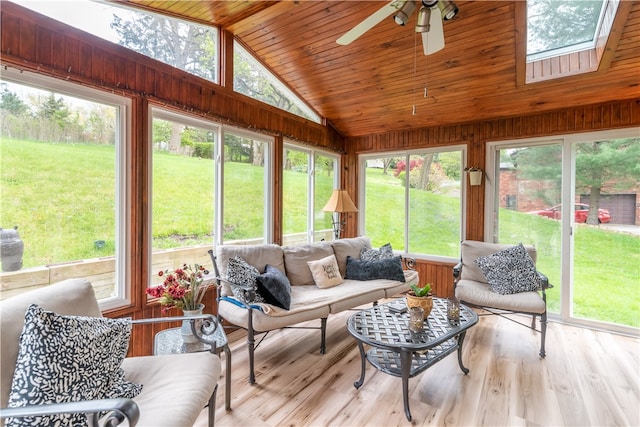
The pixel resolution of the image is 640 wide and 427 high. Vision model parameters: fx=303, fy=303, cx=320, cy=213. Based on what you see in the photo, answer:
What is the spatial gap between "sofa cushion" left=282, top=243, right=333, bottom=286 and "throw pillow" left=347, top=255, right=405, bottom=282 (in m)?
0.43

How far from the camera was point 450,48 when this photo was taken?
2.96 metres

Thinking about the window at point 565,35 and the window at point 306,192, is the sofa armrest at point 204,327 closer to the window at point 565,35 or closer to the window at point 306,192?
the window at point 306,192

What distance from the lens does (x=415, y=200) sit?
4.64 metres

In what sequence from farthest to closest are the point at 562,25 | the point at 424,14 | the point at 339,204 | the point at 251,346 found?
1. the point at 339,204
2. the point at 562,25
3. the point at 251,346
4. the point at 424,14

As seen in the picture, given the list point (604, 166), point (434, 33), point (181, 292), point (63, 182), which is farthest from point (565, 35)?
point (63, 182)

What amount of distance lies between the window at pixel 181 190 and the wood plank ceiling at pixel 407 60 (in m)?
1.01

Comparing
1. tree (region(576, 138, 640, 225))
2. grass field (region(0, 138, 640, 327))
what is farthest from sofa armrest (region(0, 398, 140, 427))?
tree (region(576, 138, 640, 225))

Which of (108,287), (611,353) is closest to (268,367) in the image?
(108,287)

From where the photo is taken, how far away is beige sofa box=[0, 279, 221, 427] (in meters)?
1.05

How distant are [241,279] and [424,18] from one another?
230cm

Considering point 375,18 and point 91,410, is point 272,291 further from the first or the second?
point 375,18

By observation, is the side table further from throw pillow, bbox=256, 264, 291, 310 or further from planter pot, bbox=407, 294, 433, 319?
planter pot, bbox=407, 294, 433, 319

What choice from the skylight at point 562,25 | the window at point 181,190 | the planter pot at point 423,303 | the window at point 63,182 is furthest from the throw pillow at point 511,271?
the window at point 63,182

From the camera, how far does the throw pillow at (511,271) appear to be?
3.09 meters
